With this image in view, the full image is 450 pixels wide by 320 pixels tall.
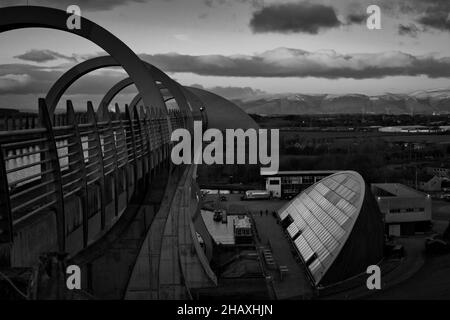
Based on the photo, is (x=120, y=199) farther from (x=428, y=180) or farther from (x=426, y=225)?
(x=428, y=180)

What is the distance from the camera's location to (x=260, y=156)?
4591 centimetres

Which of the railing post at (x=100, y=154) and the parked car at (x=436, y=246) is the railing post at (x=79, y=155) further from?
the parked car at (x=436, y=246)

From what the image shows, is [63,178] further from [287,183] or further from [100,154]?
[287,183]

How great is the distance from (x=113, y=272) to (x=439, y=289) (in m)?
10.5

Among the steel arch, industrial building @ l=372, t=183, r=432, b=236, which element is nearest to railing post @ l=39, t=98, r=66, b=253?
the steel arch

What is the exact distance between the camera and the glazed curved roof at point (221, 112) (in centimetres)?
4462

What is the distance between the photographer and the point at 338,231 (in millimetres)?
16281

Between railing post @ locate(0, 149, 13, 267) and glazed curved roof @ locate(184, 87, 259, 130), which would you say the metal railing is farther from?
glazed curved roof @ locate(184, 87, 259, 130)

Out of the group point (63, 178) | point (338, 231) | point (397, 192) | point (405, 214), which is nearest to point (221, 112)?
point (397, 192)

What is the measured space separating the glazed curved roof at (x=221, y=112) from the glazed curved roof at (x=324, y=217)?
70.7ft

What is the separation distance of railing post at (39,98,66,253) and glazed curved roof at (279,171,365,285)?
37.9 ft

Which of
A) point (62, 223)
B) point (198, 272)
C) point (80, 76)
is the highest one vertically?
point (80, 76)

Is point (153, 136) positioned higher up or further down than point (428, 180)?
higher up

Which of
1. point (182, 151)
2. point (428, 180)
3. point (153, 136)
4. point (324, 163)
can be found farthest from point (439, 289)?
point (324, 163)
